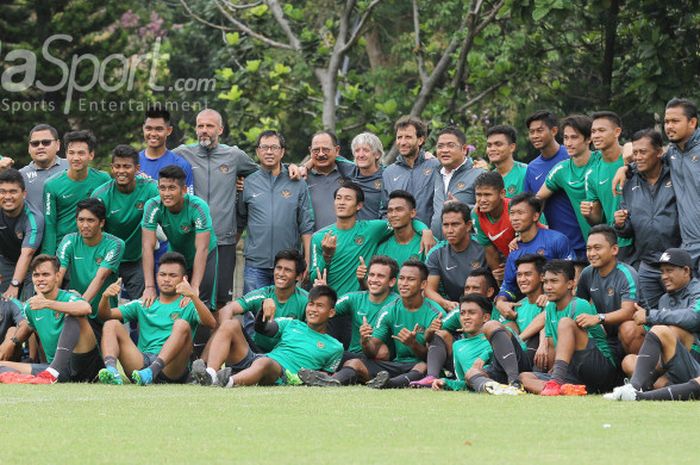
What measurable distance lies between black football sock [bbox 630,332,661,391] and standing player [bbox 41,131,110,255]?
19.7 ft

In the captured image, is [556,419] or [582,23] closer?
[556,419]

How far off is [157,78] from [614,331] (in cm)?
2540

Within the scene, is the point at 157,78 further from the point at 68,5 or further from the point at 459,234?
the point at 459,234

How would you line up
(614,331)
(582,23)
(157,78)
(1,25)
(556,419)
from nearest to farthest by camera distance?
(556,419) → (614,331) → (582,23) → (1,25) → (157,78)

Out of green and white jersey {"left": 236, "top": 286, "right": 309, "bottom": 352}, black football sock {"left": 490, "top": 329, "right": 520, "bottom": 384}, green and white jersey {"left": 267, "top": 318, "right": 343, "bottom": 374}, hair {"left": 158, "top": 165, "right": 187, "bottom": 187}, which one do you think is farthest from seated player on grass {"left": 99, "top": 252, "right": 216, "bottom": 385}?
black football sock {"left": 490, "top": 329, "right": 520, "bottom": 384}

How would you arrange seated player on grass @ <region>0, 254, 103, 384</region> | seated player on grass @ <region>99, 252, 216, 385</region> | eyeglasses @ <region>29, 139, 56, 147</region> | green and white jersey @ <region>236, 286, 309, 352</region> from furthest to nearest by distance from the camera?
eyeglasses @ <region>29, 139, 56, 147</region>
green and white jersey @ <region>236, 286, 309, 352</region>
seated player on grass @ <region>0, 254, 103, 384</region>
seated player on grass @ <region>99, 252, 216, 385</region>

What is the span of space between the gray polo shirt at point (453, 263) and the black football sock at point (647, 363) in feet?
8.83

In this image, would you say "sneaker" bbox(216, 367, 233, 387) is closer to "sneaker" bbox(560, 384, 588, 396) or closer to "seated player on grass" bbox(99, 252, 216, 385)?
"seated player on grass" bbox(99, 252, 216, 385)

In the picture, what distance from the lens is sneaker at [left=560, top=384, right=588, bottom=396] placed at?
1146 cm

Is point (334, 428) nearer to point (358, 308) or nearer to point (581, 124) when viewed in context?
point (358, 308)

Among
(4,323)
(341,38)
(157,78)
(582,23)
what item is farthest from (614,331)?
(157,78)

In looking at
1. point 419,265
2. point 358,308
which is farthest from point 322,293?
point 419,265

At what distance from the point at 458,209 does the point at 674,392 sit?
3.18 meters

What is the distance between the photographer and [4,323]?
13.7 metres
